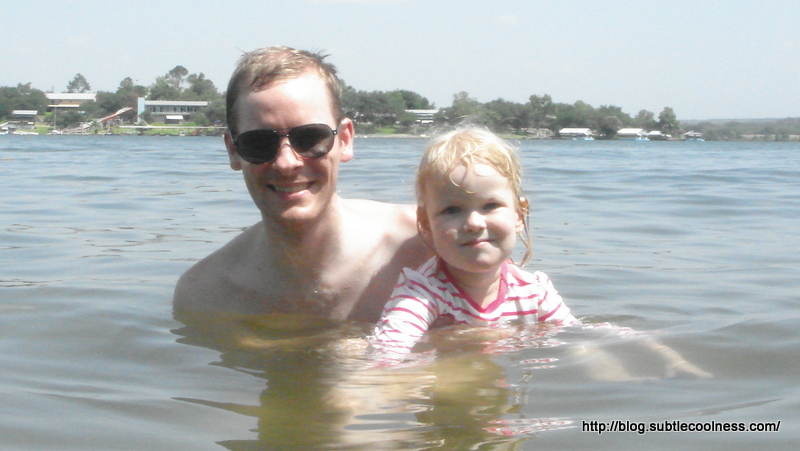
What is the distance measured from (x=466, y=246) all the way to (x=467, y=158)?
0.36 metres

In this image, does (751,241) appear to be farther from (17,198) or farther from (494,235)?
(17,198)

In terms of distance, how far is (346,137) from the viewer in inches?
146

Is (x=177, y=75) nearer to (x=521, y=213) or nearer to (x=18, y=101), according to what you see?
(x=18, y=101)

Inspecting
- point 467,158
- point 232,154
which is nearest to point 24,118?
point 232,154

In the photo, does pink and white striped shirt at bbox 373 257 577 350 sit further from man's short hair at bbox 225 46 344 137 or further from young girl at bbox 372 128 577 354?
man's short hair at bbox 225 46 344 137

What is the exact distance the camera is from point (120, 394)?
9.39 ft

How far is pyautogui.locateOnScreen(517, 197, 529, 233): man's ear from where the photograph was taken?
11.6 ft

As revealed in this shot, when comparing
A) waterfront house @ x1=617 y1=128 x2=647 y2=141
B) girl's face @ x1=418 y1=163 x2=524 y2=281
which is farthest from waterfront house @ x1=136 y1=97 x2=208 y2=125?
girl's face @ x1=418 y1=163 x2=524 y2=281

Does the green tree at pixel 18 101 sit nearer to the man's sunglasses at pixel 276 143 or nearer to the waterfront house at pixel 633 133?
the waterfront house at pixel 633 133

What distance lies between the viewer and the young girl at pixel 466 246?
10.8 feet

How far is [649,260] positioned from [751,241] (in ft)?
4.41

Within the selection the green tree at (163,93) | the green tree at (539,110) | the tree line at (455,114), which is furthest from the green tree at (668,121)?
the green tree at (163,93)

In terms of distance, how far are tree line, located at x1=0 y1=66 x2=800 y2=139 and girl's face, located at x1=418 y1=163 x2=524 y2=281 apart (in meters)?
0.81

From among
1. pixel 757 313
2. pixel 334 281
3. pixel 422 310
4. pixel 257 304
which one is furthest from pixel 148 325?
pixel 757 313
